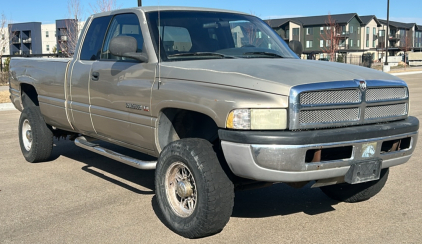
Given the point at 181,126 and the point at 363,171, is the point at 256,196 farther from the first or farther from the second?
the point at 363,171

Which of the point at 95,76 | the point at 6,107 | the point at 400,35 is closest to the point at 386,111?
the point at 95,76

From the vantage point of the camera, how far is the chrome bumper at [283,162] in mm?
3754

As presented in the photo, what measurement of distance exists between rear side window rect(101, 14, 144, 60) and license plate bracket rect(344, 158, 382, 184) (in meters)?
2.45

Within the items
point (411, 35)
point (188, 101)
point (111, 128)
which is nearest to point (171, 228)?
point (188, 101)

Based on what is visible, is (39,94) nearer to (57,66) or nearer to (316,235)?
(57,66)

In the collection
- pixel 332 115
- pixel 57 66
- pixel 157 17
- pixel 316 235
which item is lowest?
pixel 316 235

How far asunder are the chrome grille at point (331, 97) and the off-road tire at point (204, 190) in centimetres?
89

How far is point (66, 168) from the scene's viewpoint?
23.1 ft

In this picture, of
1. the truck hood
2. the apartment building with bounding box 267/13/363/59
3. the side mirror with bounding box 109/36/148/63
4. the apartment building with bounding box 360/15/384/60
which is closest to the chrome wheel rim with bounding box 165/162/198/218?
the truck hood

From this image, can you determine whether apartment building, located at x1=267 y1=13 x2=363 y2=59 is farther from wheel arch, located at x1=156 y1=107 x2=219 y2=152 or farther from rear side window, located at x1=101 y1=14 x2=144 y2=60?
wheel arch, located at x1=156 y1=107 x2=219 y2=152

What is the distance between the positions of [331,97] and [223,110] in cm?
86

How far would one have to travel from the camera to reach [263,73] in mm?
4043

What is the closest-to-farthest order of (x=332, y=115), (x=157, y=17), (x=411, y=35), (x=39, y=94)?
(x=332, y=115)
(x=157, y=17)
(x=39, y=94)
(x=411, y=35)

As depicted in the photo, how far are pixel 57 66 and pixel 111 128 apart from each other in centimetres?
152
